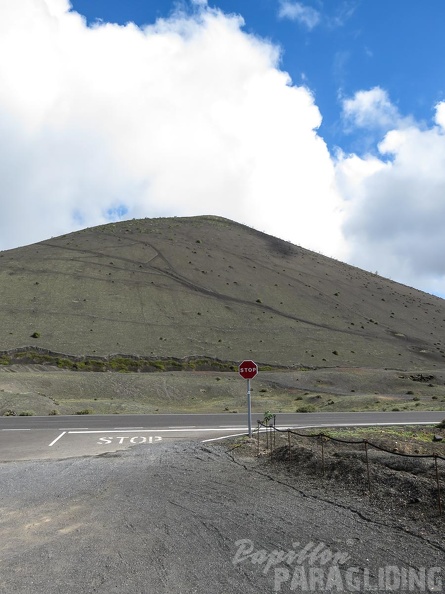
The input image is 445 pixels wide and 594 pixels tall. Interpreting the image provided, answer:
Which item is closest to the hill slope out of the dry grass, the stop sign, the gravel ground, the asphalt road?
the dry grass

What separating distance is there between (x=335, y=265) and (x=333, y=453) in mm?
110103

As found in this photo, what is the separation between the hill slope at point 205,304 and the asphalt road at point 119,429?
106 ft

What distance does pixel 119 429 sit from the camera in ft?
81.4

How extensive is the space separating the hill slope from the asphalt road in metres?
32.3

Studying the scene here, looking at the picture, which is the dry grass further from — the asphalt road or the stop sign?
the stop sign

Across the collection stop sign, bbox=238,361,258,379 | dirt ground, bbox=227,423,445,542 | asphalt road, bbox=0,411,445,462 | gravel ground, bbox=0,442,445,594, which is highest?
stop sign, bbox=238,361,258,379

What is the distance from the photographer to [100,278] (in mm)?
85188

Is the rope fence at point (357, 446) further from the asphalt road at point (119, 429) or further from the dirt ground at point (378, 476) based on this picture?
the asphalt road at point (119, 429)

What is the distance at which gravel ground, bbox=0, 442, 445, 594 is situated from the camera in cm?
564

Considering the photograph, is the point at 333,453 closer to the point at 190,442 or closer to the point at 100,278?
the point at 190,442

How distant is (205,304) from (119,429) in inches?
2223

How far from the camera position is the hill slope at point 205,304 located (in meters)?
66.5

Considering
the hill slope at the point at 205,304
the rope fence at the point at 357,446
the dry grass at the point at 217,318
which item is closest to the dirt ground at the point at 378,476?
the rope fence at the point at 357,446

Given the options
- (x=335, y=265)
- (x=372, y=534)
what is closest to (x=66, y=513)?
Answer: (x=372, y=534)
